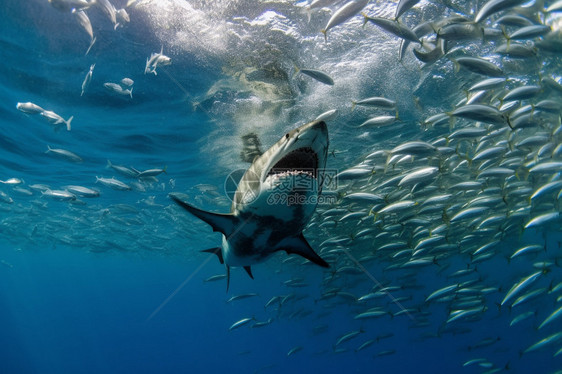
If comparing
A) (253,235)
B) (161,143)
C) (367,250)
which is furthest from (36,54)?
(367,250)

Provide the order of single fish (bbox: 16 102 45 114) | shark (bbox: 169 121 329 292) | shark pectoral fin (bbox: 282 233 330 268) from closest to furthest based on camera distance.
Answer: shark (bbox: 169 121 329 292) → shark pectoral fin (bbox: 282 233 330 268) → single fish (bbox: 16 102 45 114)

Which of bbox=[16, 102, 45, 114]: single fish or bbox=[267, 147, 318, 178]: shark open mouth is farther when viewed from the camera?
bbox=[16, 102, 45, 114]: single fish

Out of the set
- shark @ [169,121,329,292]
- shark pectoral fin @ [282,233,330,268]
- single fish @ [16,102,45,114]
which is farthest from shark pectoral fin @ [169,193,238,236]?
single fish @ [16,102,45,114]

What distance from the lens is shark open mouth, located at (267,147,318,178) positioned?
2484 mm

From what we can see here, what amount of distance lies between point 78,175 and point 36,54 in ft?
32.2

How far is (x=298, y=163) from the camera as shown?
261 centimetres

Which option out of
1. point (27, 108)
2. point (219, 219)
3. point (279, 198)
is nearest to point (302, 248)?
point (219, 219)

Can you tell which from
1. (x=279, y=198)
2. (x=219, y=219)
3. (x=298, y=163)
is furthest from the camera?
(x=219, y=219)

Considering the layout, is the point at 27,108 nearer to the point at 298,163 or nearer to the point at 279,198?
the point at 279,198

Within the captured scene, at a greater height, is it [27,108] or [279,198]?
[27,108]

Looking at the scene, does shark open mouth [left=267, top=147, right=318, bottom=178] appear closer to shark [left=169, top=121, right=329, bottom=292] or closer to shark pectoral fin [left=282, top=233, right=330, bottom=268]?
shark [left=169, top=121, right=329, bottom=292]

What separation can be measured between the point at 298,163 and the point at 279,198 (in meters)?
0.44

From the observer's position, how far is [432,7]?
646 centimetres

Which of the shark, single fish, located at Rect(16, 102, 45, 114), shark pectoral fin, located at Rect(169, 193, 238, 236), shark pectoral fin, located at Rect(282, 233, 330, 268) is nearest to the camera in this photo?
the shark
